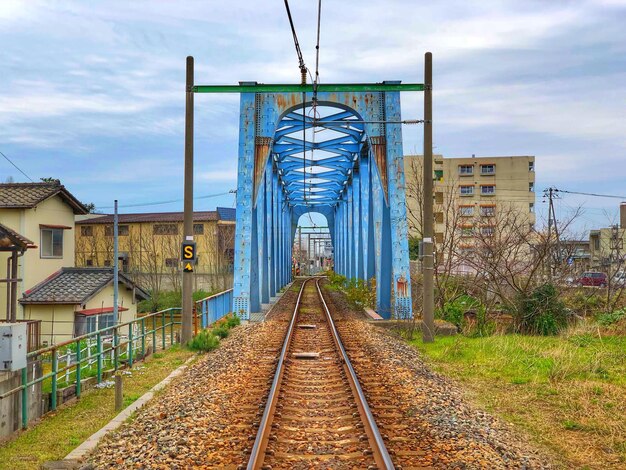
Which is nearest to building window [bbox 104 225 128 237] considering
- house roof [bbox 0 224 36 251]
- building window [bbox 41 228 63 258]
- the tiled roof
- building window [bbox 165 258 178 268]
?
building window [bbox 165 258 178 268]

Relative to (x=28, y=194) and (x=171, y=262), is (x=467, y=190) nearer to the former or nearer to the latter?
(x=171, y=262)

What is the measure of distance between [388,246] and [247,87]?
6.95 m

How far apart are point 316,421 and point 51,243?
18881mm

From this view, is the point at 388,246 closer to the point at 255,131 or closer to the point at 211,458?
the point at 255,131

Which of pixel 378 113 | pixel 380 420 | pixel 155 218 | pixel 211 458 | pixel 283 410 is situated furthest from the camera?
pixel 155 218

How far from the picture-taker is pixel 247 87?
51.8ft

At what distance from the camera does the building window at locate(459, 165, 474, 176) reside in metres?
56.8

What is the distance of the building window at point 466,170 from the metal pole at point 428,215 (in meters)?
44.6

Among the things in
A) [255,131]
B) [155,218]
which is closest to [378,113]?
[255,131]

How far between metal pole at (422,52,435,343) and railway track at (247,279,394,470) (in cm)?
283

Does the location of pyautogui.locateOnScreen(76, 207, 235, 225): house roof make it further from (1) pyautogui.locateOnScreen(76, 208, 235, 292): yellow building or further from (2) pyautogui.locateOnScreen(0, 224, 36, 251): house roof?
(2) pyautogui.locateOnScreen(0, 224, 36, 251): house roof

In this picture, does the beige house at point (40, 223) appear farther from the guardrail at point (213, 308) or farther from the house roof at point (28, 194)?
the guardrail at point (213, 308)

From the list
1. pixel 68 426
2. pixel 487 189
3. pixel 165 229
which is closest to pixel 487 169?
pixel 487 189

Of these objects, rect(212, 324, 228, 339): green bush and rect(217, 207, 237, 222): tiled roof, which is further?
rect(217, 207, 237, 222): tiled roof
